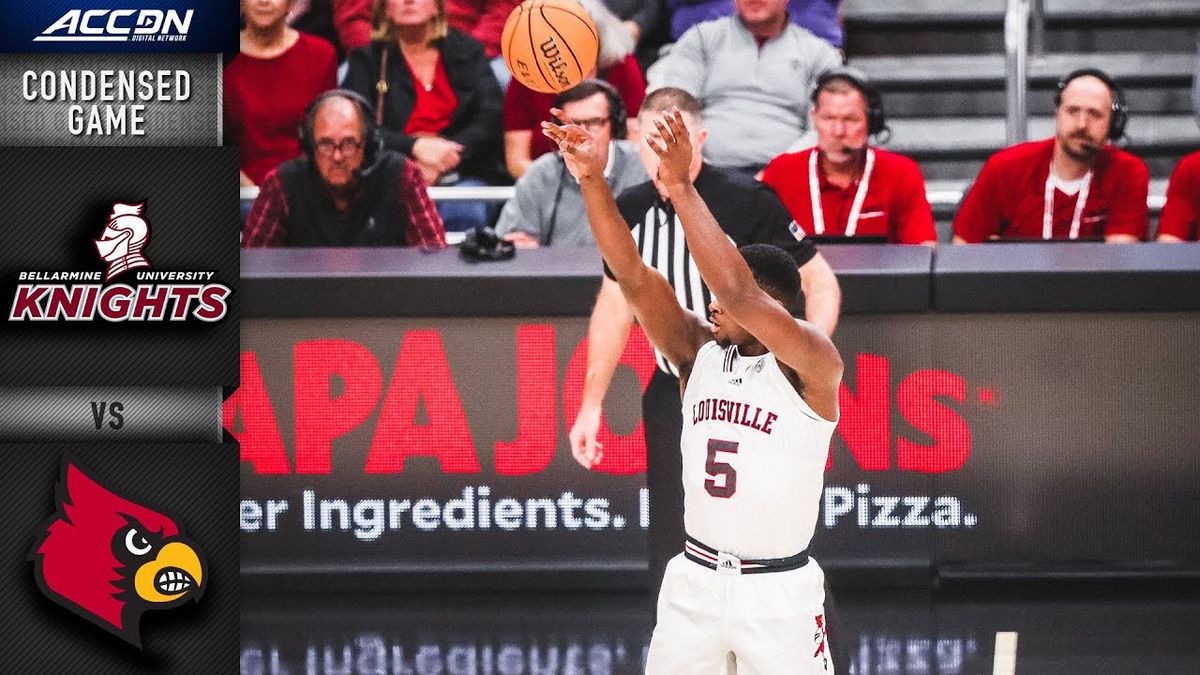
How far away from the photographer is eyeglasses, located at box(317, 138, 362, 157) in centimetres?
796

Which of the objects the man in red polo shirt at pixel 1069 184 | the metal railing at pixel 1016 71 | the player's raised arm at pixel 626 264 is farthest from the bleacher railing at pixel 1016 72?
the player's raised arm at pixel 626 264

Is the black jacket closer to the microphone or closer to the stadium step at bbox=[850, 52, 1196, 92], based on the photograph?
the microphone

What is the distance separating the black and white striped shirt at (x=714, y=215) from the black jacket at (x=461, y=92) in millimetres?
2641

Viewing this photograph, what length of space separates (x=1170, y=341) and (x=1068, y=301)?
0.45 meters

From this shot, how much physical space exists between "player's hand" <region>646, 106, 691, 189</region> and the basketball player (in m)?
0.20

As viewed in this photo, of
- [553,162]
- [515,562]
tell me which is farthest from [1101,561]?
[553,162]

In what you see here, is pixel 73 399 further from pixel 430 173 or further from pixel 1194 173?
pixel 1194 173

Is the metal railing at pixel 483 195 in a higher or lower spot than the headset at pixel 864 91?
lower

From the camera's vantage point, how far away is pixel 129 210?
6035 millimetres

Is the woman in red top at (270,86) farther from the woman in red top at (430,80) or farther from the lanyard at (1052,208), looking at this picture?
the lanyard at (1052,208)

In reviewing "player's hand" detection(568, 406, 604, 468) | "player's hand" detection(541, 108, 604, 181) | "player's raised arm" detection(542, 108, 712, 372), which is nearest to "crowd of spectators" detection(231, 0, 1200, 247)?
"player's hand" detection(568, 406, 604, 468)

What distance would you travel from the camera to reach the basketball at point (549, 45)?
5953 millimetres

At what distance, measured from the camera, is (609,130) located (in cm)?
788

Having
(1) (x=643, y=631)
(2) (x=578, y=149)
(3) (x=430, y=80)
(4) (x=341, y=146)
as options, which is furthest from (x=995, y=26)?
(2) (x=578, y=149)
